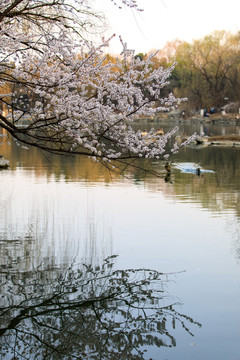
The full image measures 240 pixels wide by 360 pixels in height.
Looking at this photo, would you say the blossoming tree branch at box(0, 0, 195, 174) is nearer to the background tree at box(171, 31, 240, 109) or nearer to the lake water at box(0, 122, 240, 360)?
the lake water at box(0, 122, 240, 360)

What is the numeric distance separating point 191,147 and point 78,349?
34237mm

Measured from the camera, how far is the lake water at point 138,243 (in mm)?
6363

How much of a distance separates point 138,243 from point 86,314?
3.53m

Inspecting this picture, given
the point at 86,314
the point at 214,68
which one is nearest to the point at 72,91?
the point at 86,314

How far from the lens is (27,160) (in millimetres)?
29359

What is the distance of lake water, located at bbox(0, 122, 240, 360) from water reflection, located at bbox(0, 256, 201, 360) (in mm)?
32

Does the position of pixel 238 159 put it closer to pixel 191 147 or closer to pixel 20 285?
pixel 191 147

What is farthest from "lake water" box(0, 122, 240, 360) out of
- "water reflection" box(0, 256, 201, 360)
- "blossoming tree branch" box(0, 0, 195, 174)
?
"blossoming tree branch" box(0, 0, 195, 174)

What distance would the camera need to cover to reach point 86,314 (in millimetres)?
6957

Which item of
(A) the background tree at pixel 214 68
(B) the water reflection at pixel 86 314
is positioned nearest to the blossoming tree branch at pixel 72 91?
(B) the water reflection at pixel 86 314

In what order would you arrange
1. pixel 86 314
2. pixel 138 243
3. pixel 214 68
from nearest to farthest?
pixel 86 314 < pixel 138 243 < pixel 214 68

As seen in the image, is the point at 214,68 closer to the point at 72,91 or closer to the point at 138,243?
the point at 138,243

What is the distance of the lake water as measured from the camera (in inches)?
251

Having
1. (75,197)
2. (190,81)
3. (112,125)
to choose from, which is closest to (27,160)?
(75,197)
